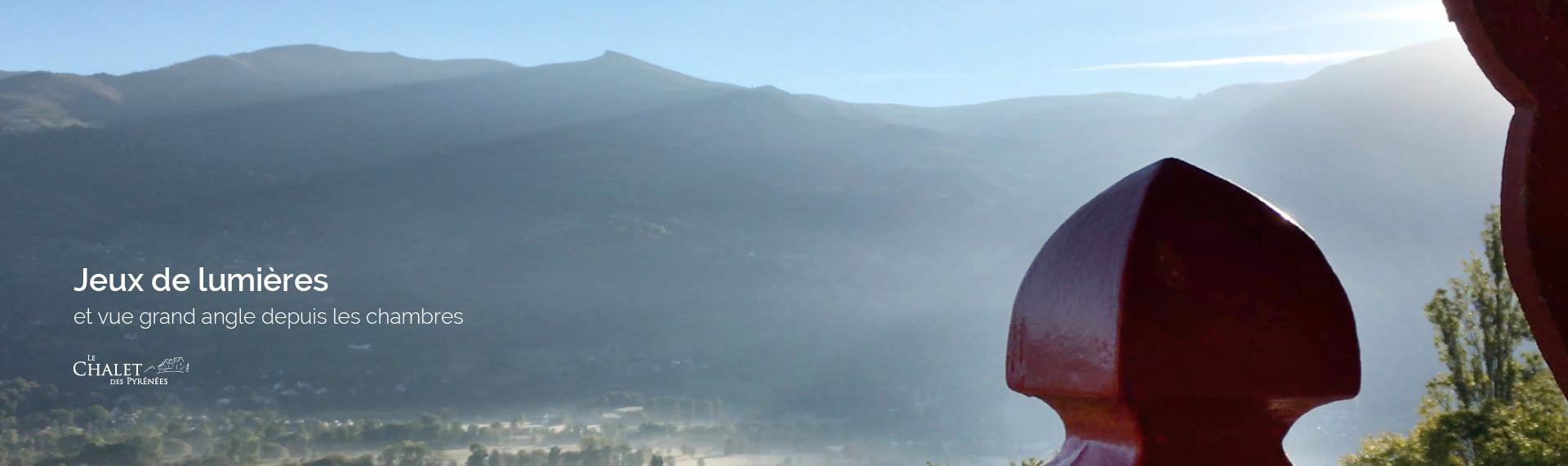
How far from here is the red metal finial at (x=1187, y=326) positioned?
65 centimetres

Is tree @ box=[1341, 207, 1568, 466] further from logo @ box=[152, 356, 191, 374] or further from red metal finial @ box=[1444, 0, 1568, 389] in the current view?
logo @ box=[152, 356, 191, 374]

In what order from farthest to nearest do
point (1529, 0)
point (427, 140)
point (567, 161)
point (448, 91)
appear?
point (448, 91) → point (427, 140) → point (567, 161) → point (1529, 0)

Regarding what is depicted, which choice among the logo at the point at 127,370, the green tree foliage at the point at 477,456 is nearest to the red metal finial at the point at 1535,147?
the green tree foliage at the point at 477,456

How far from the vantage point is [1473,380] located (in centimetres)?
1123

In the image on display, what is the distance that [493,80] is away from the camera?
8312 centimetres

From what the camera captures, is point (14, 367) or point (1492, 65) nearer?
point (1492, 65)

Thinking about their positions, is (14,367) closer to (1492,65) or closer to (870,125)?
(870,125)

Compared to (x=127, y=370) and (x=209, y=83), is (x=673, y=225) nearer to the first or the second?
(x=127, y=370)

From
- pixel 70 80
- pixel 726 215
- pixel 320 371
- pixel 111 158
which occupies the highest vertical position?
pixel 70 80

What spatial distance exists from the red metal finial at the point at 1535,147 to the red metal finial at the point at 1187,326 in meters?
0.10

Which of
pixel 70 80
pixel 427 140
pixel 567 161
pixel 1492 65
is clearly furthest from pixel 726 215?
pixel 1492 65

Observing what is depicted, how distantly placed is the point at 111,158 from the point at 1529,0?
2633 inches

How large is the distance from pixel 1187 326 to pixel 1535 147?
23 centimetres

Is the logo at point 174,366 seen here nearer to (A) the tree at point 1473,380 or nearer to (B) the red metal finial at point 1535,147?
(A) the tree at point 1473,380
